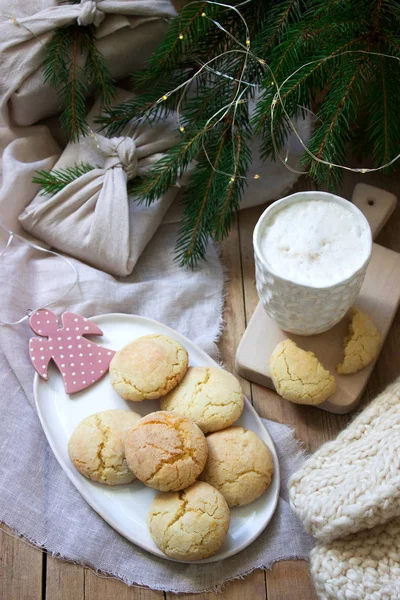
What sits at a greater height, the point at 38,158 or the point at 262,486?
the point at 38,158

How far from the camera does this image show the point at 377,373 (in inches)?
44.4

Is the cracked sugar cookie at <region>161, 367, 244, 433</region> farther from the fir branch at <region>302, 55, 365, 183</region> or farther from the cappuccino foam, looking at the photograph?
the fir branch at <region>302, 55, 365, 183</region>

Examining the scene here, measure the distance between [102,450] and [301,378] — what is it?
31 cm

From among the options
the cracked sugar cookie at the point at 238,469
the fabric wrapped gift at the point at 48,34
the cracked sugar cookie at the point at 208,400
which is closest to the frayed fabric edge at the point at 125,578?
the cracked sugar cookie at the point at 238,469

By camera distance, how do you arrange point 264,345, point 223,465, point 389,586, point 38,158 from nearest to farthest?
point 389,586 < point 223,465 < point 264,345 < point 38,158

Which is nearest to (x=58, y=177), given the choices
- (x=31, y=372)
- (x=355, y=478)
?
(x=31, y=372)

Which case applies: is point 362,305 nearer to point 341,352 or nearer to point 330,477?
point 341,352

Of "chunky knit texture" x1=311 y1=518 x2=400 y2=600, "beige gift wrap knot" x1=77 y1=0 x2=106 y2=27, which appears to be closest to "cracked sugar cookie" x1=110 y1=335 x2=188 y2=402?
"chunky knit texture" x1=311 y1=518 x2=400 y2=600

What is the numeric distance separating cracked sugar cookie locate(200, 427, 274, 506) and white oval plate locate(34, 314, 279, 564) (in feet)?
0.11

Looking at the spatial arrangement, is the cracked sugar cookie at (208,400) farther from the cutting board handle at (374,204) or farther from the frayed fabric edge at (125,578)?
the cutting board handle at (374,204)

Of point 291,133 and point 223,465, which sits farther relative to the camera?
point 291,133

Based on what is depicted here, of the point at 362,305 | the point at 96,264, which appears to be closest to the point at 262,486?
the point at 362,305

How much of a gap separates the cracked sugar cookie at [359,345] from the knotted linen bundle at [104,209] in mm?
390

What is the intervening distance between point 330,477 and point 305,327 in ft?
0.73
